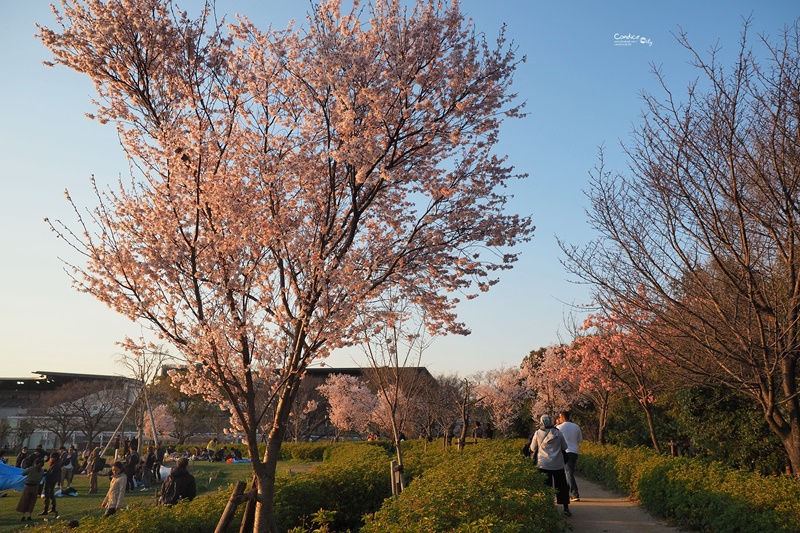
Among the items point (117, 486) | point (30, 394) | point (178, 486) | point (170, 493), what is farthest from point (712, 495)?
point (30, 394)

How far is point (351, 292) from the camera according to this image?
6.41m

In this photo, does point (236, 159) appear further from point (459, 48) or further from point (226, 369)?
point (459, 48)

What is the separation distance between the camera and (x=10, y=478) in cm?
1833

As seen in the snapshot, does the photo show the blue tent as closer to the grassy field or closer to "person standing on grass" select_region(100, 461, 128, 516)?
the grassy field

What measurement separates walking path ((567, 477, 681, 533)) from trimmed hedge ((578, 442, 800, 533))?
0.75ft

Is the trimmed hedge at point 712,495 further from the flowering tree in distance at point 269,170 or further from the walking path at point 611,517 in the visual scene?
the flowering tree in distance at point 269,170

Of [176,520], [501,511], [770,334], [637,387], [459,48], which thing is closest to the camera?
[501,511]

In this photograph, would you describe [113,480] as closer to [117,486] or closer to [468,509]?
[117,486]

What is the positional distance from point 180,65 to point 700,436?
14.0 m

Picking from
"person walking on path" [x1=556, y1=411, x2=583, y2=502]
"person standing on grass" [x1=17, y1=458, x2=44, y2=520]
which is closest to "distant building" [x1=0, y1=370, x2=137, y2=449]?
"person standing on grass" [x1=17, y1=458, x2=44, y2=520]

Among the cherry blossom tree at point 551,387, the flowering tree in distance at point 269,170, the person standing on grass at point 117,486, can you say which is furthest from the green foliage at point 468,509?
the cherry blossom tree at point 551,387

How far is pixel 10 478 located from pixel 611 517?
19.3 m

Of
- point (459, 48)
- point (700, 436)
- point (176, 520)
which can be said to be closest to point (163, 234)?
point (176, 520)

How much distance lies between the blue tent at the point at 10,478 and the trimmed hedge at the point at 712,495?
18968 millimetres
